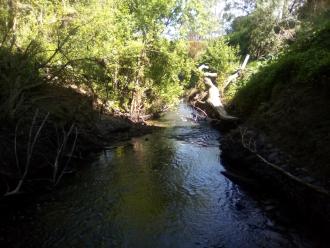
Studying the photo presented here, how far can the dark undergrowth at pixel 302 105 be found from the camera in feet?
27.6

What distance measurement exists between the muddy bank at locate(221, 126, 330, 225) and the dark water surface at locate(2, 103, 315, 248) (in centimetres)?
48

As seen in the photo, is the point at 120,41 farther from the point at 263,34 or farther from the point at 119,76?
the point at 263,34

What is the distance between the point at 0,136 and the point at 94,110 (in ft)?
24.2

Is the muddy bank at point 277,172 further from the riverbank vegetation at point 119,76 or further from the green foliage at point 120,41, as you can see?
the green foliage at point 120,41

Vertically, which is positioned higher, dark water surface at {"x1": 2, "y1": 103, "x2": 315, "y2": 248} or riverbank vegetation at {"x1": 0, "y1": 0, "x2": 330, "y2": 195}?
riverbank vegetation at {"x1": 0, "y1": 0, "x2": 330, "y2": 195}

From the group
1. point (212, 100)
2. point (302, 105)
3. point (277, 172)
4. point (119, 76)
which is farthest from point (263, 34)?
point (277, 172)

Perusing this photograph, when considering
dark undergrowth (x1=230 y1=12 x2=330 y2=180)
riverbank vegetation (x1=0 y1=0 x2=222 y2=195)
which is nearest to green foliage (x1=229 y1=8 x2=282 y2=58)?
riverbank vegetation (x1=0 y1=0 x2=222 y2=195)

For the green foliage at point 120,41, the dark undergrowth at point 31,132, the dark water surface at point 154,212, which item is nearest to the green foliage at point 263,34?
the green foliage at point 120,41

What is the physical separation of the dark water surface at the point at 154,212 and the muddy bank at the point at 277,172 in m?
0.48

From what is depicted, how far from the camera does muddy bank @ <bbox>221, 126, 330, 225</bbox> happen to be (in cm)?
724

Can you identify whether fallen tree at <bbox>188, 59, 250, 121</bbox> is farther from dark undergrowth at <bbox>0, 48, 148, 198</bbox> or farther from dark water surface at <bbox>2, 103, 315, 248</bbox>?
dark undergrowth at <bbox>0, 48, 148, 198</bbox>

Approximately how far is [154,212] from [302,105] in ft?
17.9

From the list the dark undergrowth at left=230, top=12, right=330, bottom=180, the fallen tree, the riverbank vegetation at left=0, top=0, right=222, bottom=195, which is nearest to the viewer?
the dark undergrowth at left=230, top=12, right=330, bottom=180

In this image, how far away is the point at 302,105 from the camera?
10.3m
